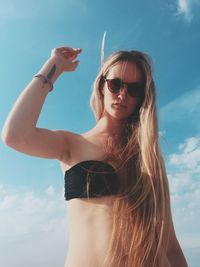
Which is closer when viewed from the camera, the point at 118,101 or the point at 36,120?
the point at 36,120

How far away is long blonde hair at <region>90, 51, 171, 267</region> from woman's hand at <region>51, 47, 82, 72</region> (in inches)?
32.4

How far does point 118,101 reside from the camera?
15.1 feet

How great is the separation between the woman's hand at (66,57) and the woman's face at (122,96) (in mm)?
495

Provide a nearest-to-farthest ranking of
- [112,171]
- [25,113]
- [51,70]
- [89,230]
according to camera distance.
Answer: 1. [25,113]
2. [89,230]
3. [51,70]
4. [112,171]

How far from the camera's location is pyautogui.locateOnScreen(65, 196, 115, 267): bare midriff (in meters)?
3.90

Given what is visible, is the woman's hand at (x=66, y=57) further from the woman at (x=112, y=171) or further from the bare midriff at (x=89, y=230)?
the bare midriff at (x=89, y=230)

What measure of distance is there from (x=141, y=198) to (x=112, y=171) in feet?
1.24

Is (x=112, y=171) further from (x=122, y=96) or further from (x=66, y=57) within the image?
(x=66, y=57)

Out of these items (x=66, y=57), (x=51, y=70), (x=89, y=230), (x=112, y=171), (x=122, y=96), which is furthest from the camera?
(x=122, y=96)

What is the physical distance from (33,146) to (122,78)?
1.29 m

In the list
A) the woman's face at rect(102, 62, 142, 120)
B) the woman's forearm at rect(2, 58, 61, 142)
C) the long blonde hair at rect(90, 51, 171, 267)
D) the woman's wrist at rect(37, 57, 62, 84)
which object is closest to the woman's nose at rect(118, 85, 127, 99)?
the woman's face at rect(102, 62, 142, 120)

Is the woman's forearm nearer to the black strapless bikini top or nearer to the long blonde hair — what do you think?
the black strapless bikini top

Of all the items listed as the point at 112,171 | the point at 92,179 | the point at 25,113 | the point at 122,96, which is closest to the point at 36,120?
the point at 25,113

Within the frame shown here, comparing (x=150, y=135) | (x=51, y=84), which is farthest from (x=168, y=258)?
(x=51, y=84)
